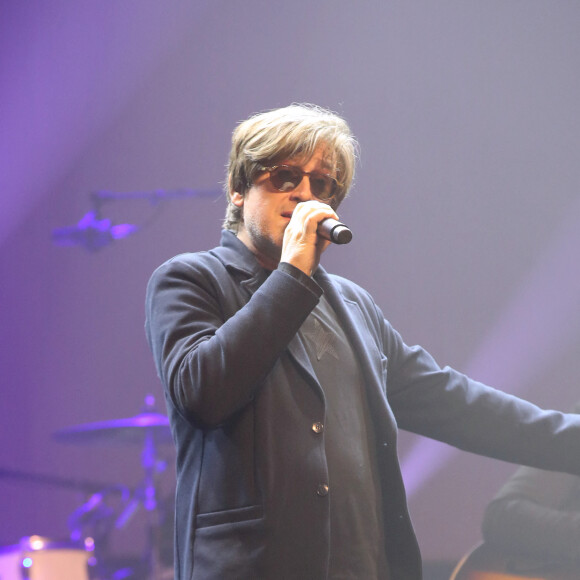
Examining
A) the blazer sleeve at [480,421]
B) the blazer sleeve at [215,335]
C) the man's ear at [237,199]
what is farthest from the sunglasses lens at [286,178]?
the blazer sleeve at [480,421]

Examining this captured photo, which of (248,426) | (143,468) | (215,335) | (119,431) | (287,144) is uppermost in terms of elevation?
(287,144)

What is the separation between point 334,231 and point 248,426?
1.08ft

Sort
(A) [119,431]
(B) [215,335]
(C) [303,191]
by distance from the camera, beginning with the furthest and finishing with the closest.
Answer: (A) [119,431] → (C) [303,191] → (B) [215,335]

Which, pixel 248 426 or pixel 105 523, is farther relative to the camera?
pixel 105 523

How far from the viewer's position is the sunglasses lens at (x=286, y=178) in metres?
1.45

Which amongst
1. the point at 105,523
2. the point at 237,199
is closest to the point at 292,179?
the point at 237,199

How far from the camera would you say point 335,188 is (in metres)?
1.50

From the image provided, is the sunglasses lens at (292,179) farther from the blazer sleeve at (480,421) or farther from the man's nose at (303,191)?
the blazer sleeve at (480,421)

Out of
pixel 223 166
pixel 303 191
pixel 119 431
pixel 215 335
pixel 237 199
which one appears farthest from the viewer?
pixel 223 166

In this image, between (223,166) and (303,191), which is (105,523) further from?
(303,191)

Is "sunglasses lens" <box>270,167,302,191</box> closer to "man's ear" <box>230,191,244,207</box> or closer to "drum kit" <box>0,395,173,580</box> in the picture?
"man's ear" <box>230,191,244,207</box>

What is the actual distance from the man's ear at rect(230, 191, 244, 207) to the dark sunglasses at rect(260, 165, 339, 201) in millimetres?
110

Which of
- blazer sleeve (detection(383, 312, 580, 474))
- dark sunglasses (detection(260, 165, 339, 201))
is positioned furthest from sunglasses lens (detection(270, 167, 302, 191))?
blazer sleeve (detection(383, 312, 580, 474))

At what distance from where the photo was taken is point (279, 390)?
124cm
